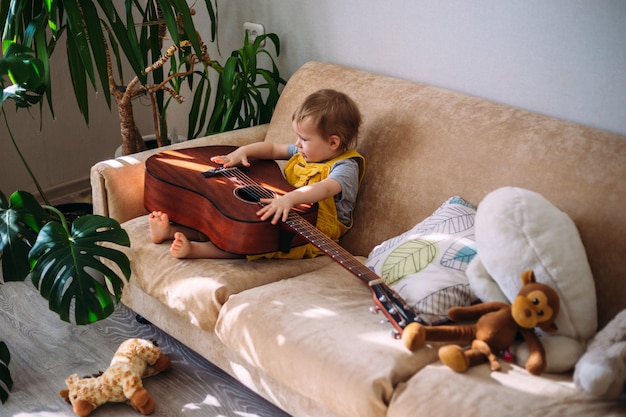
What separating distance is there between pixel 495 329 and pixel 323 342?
0.38 m

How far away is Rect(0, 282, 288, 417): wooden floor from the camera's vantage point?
2035mm

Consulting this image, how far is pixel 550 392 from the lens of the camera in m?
1.48

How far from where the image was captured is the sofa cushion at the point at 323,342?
5.08ft

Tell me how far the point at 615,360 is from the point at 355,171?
926 mm

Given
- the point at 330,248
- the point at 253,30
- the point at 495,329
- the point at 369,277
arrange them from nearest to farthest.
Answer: the point at 495,329, the point at 369,277, the point at 330,248, the point at 253,30

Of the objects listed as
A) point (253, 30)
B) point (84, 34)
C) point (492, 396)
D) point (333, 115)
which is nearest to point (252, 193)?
point (333, 115)

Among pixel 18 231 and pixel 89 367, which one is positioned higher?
pixel 18 231

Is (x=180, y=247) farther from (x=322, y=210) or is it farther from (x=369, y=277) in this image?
(x=369, y=277)

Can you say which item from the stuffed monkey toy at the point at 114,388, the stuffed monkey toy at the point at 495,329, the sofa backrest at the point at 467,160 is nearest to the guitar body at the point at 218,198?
the sofa backrest at the point at 467,160

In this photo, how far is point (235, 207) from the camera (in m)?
2.01

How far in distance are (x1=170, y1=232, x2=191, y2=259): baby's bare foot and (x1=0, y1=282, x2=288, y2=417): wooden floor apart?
38 centimetres

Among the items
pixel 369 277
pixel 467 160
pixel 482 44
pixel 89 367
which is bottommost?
pixel 89 367

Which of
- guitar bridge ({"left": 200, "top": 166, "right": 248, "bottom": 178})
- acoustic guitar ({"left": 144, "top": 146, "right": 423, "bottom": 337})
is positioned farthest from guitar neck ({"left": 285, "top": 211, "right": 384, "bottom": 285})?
guitar bridge ({"left": 200, "top": 166, "right": 248, "bottom": 178})

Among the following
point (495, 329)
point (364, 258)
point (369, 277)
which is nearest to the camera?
point (495, 329)
